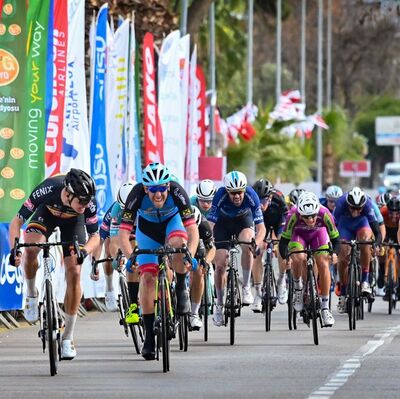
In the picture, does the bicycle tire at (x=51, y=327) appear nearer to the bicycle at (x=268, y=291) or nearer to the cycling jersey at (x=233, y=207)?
the cycling jersey at (x=233, y=207)

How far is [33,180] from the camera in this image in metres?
21.1

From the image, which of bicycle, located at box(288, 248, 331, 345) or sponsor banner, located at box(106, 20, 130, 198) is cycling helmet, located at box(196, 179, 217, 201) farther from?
sponsor banner, located at box(106, 20, 130, 198)

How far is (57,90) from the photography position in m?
22.2

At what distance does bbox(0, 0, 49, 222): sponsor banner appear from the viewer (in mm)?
20641

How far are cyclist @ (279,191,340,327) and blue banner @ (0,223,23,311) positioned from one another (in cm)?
332

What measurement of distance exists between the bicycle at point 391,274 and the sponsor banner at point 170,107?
527 cm

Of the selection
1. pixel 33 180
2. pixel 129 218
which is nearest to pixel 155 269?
pixel 129 218

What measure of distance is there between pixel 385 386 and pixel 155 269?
8.98 feet

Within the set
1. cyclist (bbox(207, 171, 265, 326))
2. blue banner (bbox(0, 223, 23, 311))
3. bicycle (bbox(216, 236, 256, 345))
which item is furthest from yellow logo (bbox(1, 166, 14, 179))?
bicycle (bbox(216, 236, 256, 345))

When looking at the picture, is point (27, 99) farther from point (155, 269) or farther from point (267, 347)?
point (155, 269)

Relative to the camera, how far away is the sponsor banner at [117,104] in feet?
83.0

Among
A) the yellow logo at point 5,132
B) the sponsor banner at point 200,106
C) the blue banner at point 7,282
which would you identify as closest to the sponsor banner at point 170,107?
the sponsor banner at point 200,106

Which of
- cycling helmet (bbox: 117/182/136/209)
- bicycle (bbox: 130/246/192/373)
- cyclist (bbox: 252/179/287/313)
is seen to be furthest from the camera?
cyclist (bbox: 252/179/287/313)

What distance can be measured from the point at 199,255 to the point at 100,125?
21.2 ft
